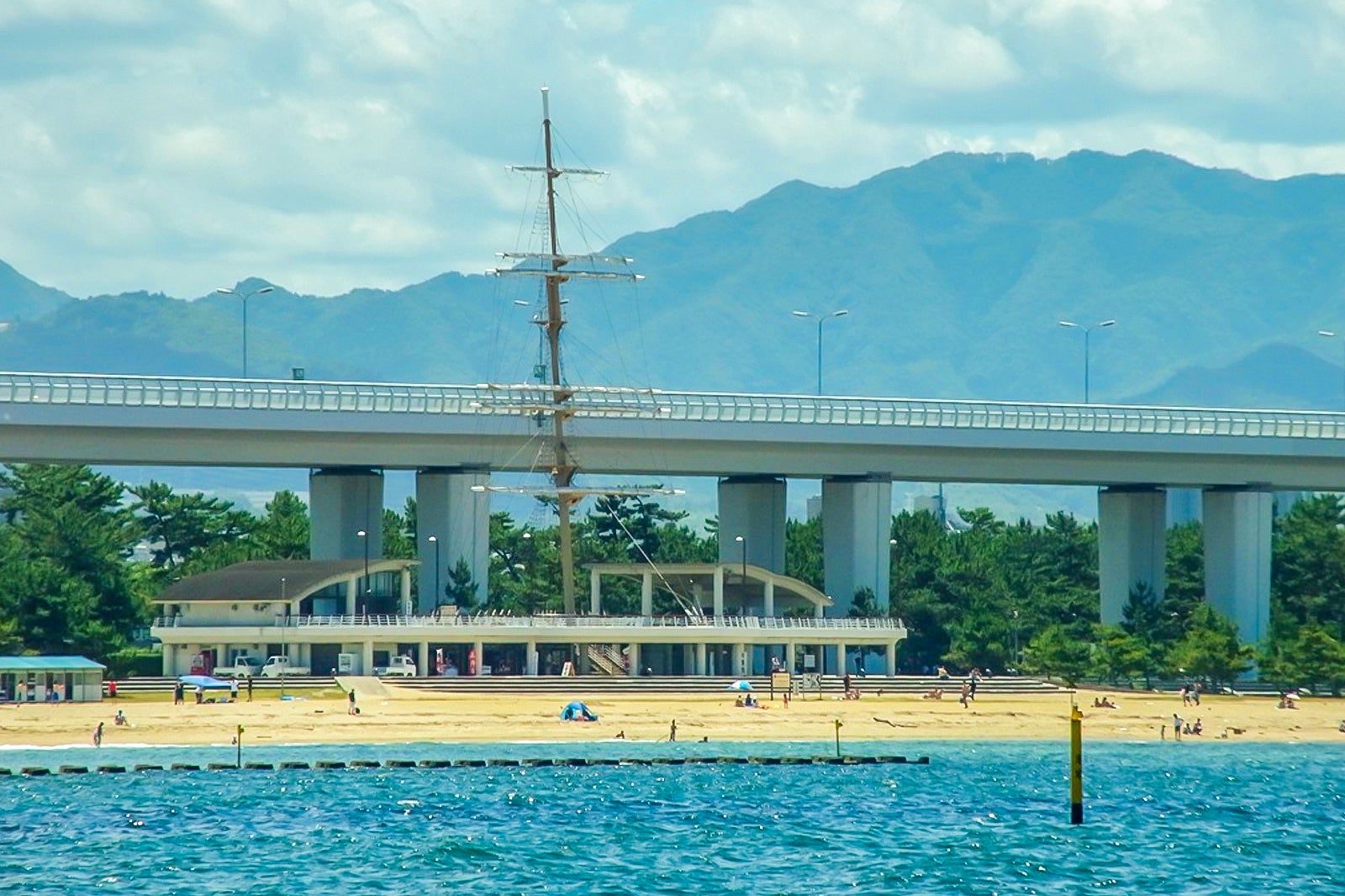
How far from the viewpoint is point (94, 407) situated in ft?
332

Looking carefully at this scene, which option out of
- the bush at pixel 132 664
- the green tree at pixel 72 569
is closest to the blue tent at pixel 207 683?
the bush at pixel 132 664

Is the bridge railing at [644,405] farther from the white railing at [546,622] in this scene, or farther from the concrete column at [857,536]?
the white railing at [546,622]

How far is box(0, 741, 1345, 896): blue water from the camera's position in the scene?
175ft

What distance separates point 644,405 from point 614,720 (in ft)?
73.3

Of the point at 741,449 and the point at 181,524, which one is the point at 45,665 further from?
the point at 181,524

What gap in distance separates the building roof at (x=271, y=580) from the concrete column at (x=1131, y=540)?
123 feet

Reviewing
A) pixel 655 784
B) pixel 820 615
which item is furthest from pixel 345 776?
pixel 820 615

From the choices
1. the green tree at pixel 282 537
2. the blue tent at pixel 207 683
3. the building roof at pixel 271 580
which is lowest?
the blue tent at pixel 207 683

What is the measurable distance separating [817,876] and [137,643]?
2904 inches

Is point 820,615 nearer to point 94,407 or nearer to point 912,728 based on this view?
point 912,728

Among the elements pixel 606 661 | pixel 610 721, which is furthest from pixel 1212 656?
pixel 610 721

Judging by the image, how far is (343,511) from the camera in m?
112

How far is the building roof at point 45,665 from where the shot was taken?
294ft

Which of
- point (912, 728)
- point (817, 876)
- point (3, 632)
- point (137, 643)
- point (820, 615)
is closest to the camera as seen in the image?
point (817, 876)
